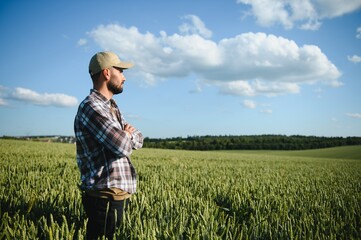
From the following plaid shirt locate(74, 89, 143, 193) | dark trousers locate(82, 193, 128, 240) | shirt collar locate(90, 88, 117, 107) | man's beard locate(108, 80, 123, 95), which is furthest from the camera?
man's beard locate(108, 80, 123, 95)

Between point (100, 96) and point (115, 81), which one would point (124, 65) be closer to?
point (115, 81)

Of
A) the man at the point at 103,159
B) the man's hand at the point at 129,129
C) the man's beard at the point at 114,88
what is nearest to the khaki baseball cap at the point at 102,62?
the man at the point at 103,159

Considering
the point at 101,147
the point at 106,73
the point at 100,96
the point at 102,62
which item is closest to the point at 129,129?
the point at 101,147

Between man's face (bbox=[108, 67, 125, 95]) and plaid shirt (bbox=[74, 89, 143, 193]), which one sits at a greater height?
man's face (bbox=[108, 67, 125, 95])

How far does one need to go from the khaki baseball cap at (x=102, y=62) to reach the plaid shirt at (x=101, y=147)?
26 centimetres

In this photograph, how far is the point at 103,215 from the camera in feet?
7.85

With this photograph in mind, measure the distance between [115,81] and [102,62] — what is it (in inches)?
9.0

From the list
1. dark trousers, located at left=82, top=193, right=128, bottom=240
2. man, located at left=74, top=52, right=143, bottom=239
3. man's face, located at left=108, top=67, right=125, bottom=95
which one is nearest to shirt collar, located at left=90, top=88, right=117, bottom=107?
man, located at left=74, top=52, right=143, bottom=239

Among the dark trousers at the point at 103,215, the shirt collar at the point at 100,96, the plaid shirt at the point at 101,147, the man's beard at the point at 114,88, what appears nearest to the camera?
the plaid shirt at the point at 101,147

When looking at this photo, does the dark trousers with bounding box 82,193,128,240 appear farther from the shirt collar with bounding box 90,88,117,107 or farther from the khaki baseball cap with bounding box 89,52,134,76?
the khaki baseball cap with bounding box 89,52,134,76

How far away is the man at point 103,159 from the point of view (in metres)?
2.30

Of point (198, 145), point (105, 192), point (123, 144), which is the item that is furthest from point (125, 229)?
Answer: point (198, 145)

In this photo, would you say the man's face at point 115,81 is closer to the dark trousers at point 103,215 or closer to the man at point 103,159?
the man at point 103,159

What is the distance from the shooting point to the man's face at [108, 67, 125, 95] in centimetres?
268
